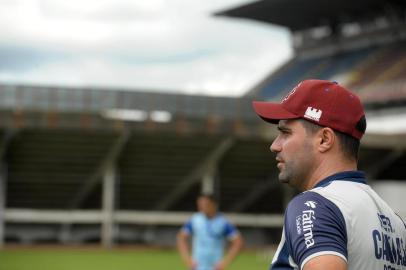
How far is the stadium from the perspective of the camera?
30.6 meters

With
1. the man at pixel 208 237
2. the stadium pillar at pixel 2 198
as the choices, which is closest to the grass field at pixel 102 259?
the stadium pillar at pixel 2 198

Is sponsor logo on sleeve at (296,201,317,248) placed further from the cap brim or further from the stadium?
the stadium

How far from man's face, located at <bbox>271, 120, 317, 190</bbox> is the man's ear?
3 centimetres

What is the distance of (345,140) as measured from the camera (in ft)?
8.99

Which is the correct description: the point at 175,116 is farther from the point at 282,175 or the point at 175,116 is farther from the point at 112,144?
the point at 282,175

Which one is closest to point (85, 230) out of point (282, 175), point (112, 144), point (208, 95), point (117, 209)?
point (117, 209)

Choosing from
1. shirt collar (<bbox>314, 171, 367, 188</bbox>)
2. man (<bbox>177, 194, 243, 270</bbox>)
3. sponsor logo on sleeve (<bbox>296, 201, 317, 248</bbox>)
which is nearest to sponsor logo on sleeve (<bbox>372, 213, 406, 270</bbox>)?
shirt collar (<bbox>314, 171, 367, 188</bbox>)

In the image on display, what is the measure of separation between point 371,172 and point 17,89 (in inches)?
594

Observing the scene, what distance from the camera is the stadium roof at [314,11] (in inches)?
2088

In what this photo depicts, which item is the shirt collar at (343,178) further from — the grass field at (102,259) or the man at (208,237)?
the grass field at (102,259)

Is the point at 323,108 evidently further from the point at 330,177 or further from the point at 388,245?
the point at 388,245

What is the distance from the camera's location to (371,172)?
3684 centimetres

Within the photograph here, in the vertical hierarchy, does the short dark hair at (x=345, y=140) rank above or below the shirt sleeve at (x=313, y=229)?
above

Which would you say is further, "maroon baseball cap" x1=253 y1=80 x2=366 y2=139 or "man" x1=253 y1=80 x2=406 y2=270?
"maroon baseball cap" x1=253 y1=80 x2=366 y2=139
